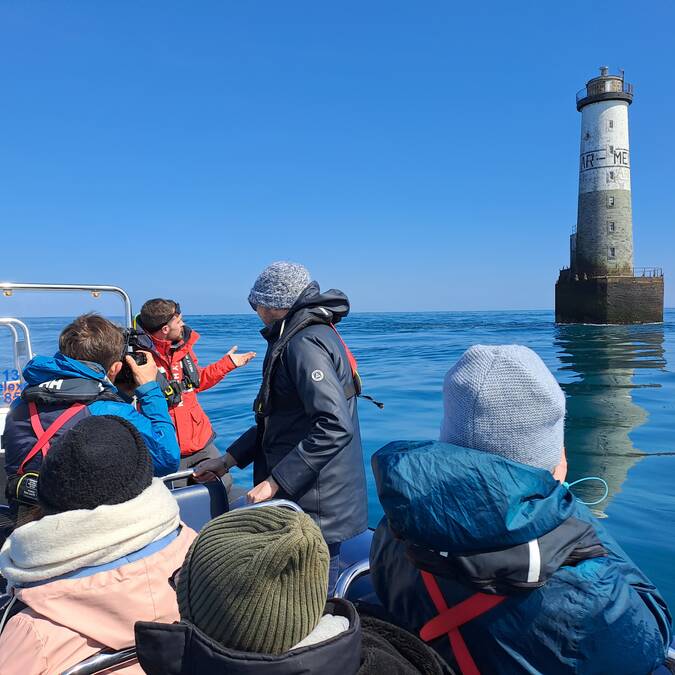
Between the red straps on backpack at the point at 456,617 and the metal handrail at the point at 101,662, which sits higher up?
the red straps on backpack at the point at 456,617

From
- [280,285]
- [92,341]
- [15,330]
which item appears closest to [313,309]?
[280,285]

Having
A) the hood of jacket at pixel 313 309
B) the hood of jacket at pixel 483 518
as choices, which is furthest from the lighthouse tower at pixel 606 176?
the hood of jacket at pixel 483 518

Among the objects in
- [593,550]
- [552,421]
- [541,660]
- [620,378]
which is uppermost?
[552,421]

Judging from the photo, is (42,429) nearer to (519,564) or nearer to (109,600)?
(109,600)

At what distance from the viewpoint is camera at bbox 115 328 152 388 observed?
316 cm

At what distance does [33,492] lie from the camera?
2.15 metres

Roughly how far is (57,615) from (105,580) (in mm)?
127

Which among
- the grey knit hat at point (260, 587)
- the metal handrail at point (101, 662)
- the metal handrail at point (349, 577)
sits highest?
the grey knit hat at point (260, 587)

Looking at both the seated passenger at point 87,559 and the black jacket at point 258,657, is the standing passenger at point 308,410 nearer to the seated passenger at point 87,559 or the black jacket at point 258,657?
the seated passenger at point 87,559

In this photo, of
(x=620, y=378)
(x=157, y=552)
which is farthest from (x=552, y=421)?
(x=620, y=378)

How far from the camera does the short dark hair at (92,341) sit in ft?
8.20

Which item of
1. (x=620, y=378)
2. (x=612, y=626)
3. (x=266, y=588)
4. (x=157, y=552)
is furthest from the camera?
(x=620, y=378)

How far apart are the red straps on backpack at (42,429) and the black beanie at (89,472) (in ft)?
2.44

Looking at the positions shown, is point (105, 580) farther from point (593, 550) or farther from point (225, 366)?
point (225, 366)
